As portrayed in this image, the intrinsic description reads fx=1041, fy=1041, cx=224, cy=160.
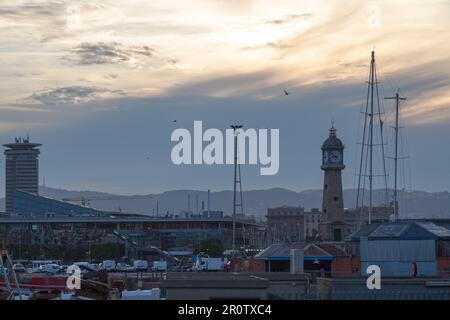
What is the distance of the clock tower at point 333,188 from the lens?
84.2 meters

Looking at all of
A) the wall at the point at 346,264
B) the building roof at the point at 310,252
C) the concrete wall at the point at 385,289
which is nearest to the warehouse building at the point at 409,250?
the wall at the point at 346,264

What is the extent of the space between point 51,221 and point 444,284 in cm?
12066

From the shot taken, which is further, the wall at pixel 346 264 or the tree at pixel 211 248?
the tree at pixel 211 248

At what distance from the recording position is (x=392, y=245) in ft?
173

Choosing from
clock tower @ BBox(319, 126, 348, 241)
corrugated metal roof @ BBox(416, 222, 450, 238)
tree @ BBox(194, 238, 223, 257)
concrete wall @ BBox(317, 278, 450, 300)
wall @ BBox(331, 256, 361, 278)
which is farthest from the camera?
tree @ BBox(194, 238, 223, 257)

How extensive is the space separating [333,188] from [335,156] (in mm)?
2616

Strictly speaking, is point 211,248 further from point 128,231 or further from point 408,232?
point 408,232

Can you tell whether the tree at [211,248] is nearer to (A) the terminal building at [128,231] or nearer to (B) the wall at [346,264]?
(A) the terminal building at [128,231]

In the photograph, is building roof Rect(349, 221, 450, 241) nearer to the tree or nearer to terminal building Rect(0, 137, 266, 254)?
the tree

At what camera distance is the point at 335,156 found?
84.9 meters

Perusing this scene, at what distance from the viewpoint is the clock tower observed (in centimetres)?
8425

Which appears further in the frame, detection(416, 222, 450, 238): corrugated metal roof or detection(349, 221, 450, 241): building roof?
detection(416, 222, 450, 238): corrugated metal roof

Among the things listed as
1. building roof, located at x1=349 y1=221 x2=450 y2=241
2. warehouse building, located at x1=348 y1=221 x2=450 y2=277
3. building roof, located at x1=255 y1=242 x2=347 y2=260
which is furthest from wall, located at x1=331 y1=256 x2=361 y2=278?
building roof, located at x1=349 y1=221 x2=450 y2=241
